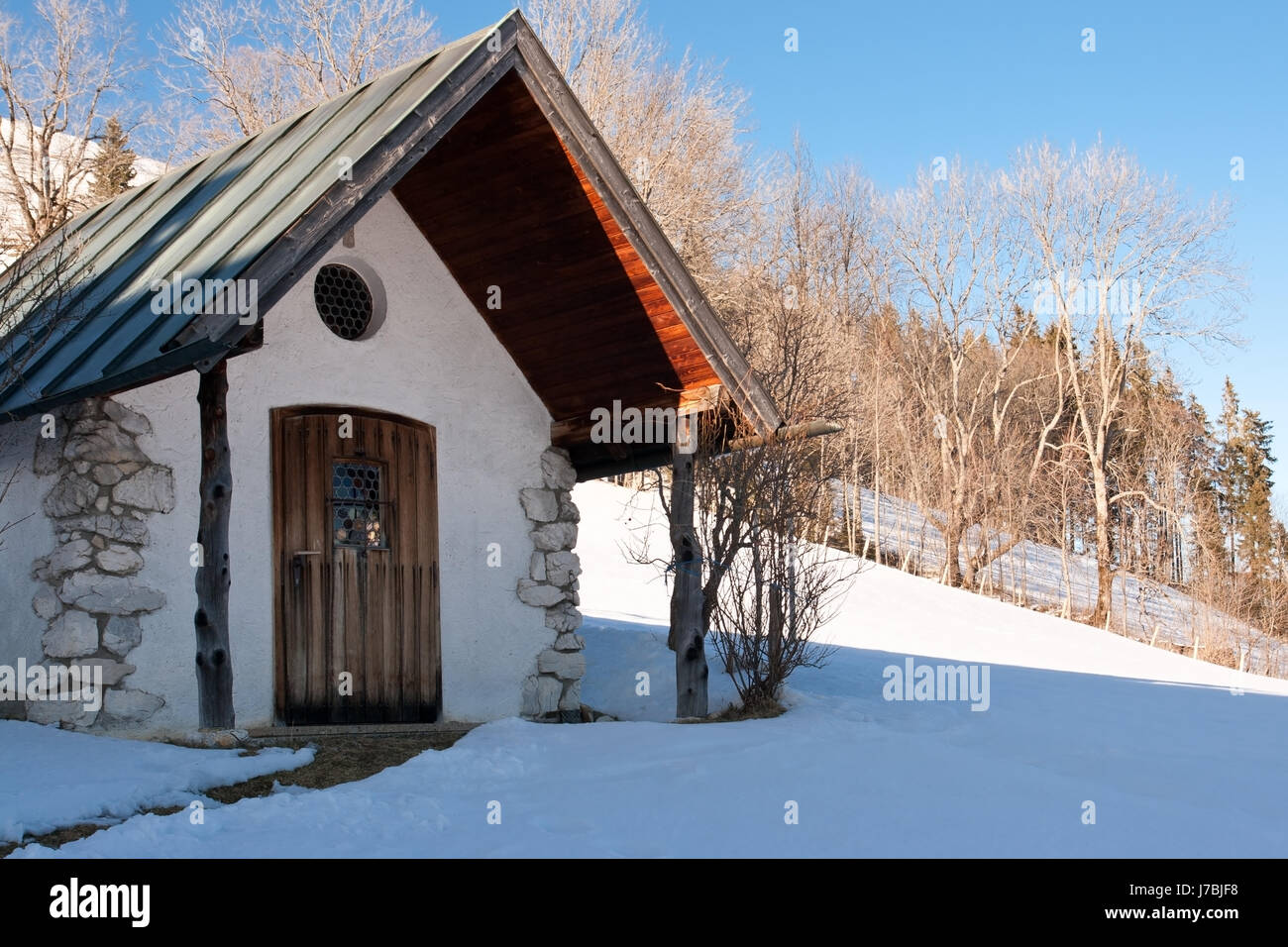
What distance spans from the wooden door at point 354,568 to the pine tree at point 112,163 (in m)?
22.8

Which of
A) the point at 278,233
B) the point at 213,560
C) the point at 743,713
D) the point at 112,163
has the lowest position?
the point at 743,713

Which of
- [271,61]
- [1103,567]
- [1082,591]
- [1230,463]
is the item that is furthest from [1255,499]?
[271,61]

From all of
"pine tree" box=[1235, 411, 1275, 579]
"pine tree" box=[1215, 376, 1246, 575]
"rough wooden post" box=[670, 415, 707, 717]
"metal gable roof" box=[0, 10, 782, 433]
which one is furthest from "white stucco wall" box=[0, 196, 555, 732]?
"pine tree" box=[1215, 376, 1246, 575]

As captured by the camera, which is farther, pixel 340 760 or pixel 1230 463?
pixel 1230 463

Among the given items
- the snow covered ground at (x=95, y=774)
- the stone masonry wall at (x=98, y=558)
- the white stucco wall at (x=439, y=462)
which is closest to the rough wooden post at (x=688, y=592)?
the white stucco wall at (x=439, y=462)

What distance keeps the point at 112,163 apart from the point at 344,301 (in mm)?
24031

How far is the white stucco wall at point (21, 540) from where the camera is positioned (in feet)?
26.9

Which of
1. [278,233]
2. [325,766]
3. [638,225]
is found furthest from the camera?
[638,225]

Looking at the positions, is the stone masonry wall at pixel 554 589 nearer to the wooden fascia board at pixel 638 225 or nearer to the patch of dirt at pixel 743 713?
the patch of dirt at pixel 743 713

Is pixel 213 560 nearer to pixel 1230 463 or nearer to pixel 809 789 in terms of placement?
pixel 809 789

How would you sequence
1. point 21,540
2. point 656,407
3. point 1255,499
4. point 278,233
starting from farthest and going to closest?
point 1255,499 → point 656,407 → point 21,540 → point 278,233

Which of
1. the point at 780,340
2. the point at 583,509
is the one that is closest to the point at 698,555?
the point at 780,340

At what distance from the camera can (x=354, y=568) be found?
30.7ft
